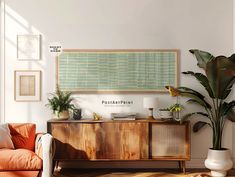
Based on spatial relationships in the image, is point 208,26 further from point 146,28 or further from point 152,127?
point 152,127

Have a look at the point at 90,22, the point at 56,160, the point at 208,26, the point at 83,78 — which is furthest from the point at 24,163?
the point at 208,26

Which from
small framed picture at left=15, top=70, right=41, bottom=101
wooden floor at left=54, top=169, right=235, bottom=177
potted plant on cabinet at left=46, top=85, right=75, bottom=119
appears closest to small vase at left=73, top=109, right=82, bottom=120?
potted plant on cabinet at left=46, top=85, right=75, bottom=119

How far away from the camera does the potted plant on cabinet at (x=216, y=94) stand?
3.85 m

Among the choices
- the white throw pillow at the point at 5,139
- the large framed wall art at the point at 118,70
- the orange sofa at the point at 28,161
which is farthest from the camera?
the large framed wall art at the point at 118,70

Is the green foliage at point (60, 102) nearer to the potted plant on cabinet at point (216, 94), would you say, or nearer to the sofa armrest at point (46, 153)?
the sofa armrest at point (46, 153)

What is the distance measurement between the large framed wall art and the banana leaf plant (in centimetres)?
34

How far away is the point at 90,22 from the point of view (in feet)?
14.9

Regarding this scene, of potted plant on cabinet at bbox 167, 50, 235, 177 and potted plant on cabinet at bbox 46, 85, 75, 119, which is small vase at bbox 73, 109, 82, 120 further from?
potted plant on cabinet at bbox 167, 50, 235, 177

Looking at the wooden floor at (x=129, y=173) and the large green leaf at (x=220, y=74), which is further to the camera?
the wooden floor at (x=129, y=173)

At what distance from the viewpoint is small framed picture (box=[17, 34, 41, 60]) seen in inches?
179

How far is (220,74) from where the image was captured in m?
3.88

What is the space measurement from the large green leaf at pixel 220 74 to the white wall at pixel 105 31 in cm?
61

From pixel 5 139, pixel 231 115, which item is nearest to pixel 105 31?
pixel 5 139

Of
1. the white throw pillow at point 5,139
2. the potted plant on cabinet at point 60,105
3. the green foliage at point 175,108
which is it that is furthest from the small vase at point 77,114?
the green foliage at point 175,108
